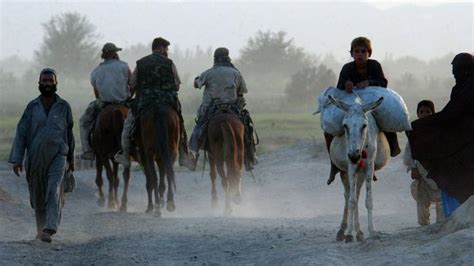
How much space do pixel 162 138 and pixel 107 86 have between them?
2.09 meters

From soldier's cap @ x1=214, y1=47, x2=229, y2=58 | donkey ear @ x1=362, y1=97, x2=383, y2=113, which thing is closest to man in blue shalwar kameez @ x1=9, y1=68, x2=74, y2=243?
donkey ear @ x1=362, y1=97, x2=383, y2=113

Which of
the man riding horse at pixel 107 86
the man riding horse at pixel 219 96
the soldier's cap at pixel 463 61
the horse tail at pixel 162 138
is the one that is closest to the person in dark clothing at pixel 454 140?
the soldier's cap at pixel 463 61

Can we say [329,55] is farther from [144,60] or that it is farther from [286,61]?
[144,60]

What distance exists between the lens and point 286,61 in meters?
87.2

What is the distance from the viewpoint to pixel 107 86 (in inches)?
637

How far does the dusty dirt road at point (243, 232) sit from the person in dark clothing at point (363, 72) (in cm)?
105

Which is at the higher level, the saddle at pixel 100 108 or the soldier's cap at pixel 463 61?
the saddle at pixel 100 108

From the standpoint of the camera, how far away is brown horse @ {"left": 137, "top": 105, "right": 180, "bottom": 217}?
47.8 ft

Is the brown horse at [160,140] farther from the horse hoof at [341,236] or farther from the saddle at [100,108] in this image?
the horse hoof at [341,236]

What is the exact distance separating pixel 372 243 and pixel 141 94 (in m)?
6.16

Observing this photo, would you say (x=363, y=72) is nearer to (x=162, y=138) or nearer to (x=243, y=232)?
(x=243, y=232)

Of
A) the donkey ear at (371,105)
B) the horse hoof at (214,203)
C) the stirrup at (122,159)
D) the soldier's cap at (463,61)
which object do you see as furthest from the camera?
the horse hoof at (214,203)

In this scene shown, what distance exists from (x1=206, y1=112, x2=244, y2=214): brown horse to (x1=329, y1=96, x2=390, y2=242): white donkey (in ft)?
15.5

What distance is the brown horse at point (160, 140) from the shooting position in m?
14.6
